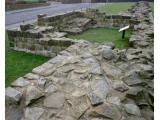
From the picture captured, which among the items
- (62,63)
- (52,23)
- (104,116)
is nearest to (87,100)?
(104,116)

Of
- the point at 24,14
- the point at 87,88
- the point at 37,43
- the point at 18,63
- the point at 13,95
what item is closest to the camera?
the point at 13,95

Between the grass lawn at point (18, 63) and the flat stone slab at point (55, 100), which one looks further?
the grass lawn at point (18, 63)

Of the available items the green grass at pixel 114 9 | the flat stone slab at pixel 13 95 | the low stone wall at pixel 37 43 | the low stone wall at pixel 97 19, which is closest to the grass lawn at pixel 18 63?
the low stone wall at pixel 37 43

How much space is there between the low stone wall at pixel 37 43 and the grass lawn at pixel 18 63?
0.24 meters

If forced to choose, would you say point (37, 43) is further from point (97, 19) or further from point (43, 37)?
point (97, 19)

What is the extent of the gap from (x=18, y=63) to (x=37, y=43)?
119 centimetres

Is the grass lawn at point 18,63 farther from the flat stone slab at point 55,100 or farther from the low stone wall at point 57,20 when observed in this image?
the low stone wall at point 57,20

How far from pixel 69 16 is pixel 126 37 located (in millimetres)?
4783

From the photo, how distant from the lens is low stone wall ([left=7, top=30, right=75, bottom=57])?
284 inches

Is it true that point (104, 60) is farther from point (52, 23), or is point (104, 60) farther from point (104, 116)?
point (52, 23)

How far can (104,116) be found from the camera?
313 centimetres

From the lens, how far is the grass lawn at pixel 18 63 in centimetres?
581

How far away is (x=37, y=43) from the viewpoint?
766 centimetres

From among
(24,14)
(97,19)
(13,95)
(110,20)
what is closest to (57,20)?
(97,19)
